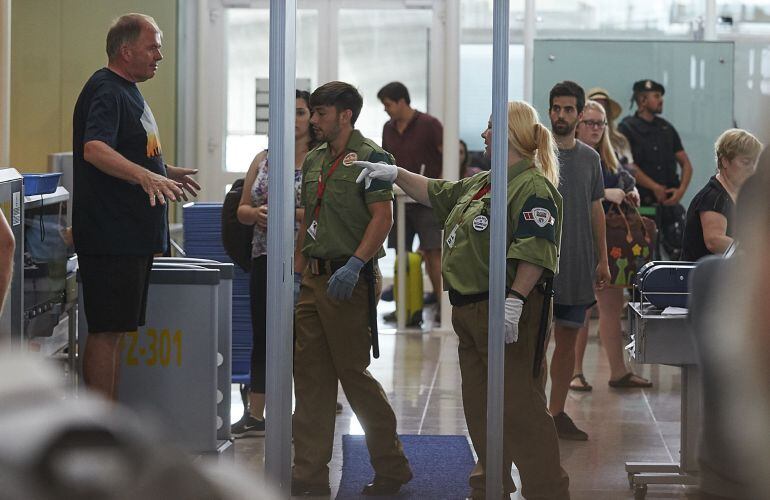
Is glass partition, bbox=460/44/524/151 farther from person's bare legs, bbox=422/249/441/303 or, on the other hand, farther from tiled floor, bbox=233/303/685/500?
tiled floor, bbox=233/303/685/500

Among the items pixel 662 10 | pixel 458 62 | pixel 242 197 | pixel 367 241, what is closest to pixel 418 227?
pixel 458 62

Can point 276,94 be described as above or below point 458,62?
below

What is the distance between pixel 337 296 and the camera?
4059mm

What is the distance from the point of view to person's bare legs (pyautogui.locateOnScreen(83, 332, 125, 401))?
4.02m

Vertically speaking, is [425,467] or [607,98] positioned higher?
[607,98]

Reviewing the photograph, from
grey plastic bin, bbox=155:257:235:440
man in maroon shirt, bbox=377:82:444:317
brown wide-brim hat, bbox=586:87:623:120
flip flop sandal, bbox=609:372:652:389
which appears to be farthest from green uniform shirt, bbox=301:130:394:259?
man in maroon shirt, bbox=377:82:444:317

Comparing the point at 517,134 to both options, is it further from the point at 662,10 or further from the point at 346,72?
the point at 662,10

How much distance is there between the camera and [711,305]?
1.65 meters

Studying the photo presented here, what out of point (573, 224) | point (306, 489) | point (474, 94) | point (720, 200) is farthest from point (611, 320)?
point (474, 94)

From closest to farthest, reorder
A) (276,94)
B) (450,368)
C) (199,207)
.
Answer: (276,94) < (199,207) < (450,368)

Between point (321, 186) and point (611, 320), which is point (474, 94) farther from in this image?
point (321, 186)

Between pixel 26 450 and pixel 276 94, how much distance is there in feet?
10.1

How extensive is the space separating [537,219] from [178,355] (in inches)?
54.3

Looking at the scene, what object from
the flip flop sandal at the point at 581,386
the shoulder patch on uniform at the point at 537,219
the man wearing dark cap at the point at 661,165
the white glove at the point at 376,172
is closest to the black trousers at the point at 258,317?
the white glove at the point at 376,172
